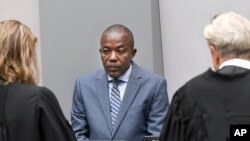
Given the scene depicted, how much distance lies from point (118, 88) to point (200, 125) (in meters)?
1.67

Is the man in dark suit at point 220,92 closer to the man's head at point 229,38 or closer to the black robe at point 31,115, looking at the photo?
the man's head at point 229,38

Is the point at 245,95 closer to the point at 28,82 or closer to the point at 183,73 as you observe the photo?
the point at 28,82

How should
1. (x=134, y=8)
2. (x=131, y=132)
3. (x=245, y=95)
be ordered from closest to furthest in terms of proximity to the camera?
(x=245, y=95) → (x=131, y=132) → (x=134, y=8)

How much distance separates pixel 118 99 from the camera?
471 centimetres

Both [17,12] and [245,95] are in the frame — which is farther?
[17,12]

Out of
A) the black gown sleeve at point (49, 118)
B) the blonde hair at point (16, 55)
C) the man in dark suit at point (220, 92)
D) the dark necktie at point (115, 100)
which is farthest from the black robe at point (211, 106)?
the dark necktie at point (115, 100)

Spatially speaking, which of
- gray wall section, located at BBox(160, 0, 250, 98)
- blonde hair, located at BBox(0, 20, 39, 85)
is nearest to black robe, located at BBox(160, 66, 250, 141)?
blonde hair, located at BBox(0, 20, 39, 85)

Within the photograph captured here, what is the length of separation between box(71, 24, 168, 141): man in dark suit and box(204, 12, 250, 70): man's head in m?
1.45

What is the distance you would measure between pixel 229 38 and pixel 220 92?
257 mm

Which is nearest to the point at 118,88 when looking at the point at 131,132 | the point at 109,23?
the point at 131,132

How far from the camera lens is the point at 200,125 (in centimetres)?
315

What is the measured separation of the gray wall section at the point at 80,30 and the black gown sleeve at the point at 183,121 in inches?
97.7

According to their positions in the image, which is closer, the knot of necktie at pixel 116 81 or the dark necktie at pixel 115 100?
the dark necktie at pixel 115 100

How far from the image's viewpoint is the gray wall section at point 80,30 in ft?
18.8
